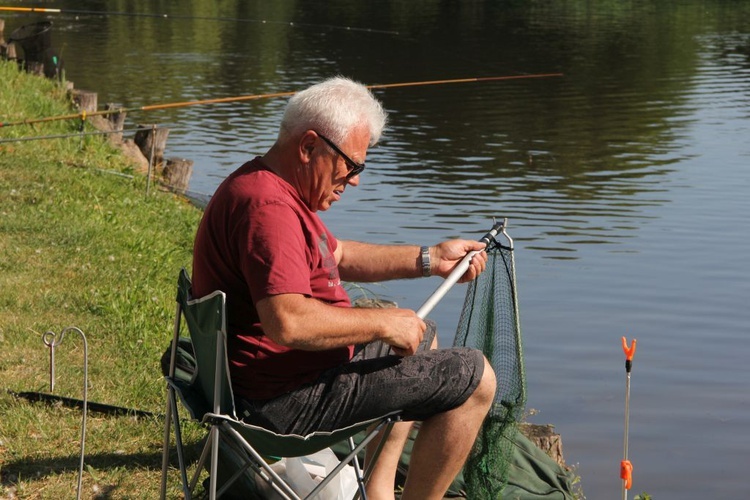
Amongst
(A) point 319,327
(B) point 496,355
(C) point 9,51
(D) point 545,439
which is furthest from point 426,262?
(C) point 9,51

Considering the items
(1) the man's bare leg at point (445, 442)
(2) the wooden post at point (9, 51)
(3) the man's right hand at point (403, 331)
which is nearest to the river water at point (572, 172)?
(2) the wooden post at point (9, 51)

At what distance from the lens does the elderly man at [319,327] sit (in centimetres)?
302

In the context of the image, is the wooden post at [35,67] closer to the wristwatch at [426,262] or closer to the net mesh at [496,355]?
the net mesh at [496,355]

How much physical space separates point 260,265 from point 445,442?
2.41 ft

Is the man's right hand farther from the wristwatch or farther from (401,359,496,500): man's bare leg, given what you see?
the wristwatch

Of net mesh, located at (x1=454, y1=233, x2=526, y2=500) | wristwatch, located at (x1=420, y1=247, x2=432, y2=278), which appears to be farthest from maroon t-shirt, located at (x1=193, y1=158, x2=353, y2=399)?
net mesh, located at (x1=454, y1=233, x2=526, y2=500)

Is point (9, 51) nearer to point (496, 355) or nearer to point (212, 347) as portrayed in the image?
point (496, 355)

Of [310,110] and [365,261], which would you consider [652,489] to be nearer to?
[365,261]

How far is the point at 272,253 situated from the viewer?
2.95 metres

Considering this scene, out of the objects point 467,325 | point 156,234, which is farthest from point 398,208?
point 467,325

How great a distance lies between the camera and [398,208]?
11273 mm

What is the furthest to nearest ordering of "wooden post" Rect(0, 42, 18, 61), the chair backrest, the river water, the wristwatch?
"wooden post" Rect(0, 42, 18, 61)
the river water
the wristwatch
the chair backrest

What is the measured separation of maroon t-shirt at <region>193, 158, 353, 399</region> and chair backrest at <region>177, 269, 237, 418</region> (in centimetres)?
7

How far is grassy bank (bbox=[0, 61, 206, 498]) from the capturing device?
4.01 metres
